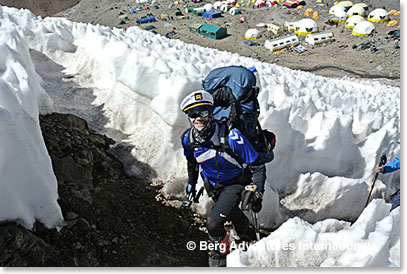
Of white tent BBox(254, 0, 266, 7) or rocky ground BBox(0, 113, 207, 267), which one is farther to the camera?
white tent BBox(254, 0, 266, 7)

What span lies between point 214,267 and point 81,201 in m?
1.71

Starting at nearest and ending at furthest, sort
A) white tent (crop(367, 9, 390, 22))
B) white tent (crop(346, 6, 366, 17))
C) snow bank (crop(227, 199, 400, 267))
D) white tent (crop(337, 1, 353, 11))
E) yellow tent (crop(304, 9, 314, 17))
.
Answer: snow bank (crop(227, 199, 400, 267)), white tent (crop(367, 9, 390, 22)), white tent (crop(346, 6, 366, 17)), white tent (crop(337, 1, 353, 11)), yellow tent (crop(304, 9, 314, 17))

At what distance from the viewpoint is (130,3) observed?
189 feet

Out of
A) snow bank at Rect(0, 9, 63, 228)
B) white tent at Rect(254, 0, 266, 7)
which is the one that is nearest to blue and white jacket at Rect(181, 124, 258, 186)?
snow bank at Rect(0, 9, 63, 228)

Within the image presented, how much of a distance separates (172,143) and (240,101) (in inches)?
74.5

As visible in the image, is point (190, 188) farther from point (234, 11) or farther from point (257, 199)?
point (234, 11)

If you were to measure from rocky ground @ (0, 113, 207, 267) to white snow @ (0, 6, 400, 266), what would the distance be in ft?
0.70

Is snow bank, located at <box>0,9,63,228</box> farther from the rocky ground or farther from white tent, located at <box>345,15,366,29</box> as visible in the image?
white tent, located at <box>345,15,366,29</box>

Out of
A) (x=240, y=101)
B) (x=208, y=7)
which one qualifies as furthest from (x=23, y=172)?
(x=208, y=7)

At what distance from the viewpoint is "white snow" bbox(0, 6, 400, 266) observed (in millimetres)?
3371

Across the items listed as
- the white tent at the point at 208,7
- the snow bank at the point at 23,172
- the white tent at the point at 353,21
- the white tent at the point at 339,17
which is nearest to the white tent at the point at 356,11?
the white tent at the point at 339,17

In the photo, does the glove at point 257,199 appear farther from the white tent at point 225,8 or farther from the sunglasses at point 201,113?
the white tent at point 225,8

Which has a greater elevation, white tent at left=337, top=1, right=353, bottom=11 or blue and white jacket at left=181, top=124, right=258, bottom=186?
blue and white jacket at left=181, top=124, right=258, bottom=186

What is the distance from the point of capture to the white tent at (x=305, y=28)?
40.2 m
